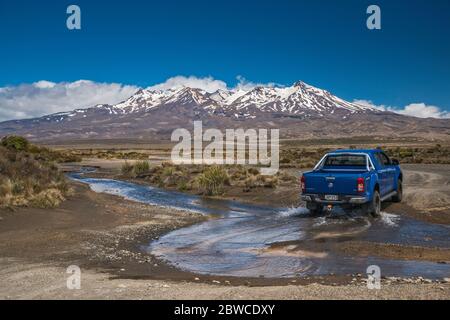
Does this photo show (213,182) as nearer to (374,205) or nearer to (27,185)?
(27,185)

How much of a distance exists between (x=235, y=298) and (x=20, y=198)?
11.3 metres

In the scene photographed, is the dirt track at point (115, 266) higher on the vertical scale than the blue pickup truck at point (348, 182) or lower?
lower

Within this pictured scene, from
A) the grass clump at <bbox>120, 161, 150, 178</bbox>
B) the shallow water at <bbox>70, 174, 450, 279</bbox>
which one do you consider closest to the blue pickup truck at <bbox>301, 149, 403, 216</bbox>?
the shallow water at <bbox>70, 174, 450, 279</bbox>

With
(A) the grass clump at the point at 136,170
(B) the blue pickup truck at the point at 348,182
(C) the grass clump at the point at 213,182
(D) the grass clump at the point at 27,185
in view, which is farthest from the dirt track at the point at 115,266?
(A) the grass clump at the point at 136,170

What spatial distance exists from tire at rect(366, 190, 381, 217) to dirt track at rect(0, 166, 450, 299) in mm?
1660

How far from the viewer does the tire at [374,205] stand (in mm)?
14836

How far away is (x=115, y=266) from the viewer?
9570 mm

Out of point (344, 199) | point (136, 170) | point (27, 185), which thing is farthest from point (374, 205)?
point (136, 170)

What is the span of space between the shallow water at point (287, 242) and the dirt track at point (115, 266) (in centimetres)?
72

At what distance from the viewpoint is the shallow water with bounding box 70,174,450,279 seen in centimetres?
950

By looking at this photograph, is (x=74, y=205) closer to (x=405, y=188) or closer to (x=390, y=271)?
(x=390, y=271)

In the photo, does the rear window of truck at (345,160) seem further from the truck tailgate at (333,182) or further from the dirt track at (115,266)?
the dirt track at (115,266)

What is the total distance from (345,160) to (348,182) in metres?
1.78
